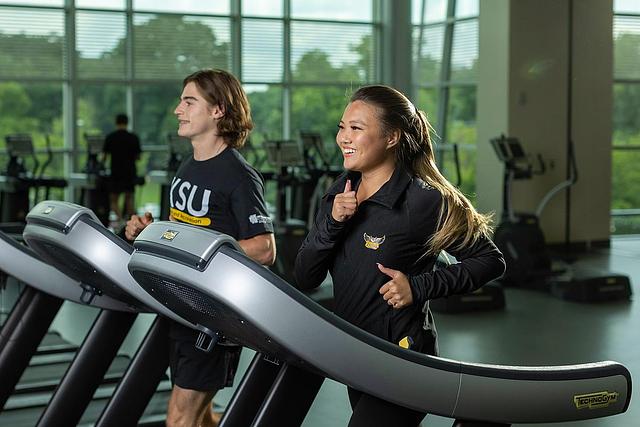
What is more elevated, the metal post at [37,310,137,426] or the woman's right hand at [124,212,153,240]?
the woman's right hand at [124,212,153,240]

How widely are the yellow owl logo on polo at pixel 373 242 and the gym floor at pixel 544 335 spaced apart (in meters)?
2.00

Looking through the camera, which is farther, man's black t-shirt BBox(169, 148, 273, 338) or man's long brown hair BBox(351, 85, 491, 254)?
man's black t-shirt BBox(169, 148, 273, 338)

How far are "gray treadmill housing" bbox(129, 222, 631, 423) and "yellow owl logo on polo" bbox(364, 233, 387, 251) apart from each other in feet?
1.20

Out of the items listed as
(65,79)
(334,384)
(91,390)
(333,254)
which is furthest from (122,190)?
(333,254)

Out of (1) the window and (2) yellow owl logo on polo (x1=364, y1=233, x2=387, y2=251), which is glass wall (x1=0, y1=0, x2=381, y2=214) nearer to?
(1) the window

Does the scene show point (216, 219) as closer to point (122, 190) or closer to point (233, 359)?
point (233, 359)

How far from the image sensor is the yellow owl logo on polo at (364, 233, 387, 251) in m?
2.17

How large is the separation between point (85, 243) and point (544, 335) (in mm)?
4155

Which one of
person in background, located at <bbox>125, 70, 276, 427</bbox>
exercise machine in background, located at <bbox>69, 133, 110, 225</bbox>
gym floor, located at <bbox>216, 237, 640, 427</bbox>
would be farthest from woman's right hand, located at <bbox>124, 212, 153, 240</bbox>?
exercise machine in background, located at <bbox>69, 133, 110, 225</bbox>

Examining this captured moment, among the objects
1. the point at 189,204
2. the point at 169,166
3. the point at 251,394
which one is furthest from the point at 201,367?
the point at 169,166

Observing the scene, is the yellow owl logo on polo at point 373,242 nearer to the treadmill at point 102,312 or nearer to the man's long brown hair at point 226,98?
the treadmill at point 102,312

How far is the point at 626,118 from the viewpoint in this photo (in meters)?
7.14

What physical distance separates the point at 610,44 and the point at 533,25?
1.08 m

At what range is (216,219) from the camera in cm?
275
